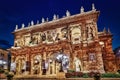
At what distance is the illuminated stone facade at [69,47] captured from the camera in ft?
96.4

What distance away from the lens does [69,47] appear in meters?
30.3

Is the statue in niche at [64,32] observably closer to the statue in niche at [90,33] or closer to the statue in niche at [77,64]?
the statue in niche at [90,33]

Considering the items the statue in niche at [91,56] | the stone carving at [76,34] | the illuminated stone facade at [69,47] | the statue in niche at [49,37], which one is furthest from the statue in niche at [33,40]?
the statue in niche at [91,56]

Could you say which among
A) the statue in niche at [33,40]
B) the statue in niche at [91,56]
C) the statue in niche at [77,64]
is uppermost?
the statue in niche at [33,40]

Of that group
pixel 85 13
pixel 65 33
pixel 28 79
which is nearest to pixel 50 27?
pixel 65 33

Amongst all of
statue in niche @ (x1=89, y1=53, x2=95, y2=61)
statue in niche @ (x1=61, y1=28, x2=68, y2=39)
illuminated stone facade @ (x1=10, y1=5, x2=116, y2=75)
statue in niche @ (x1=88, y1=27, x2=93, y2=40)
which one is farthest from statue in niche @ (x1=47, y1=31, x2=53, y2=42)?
statue in niche @ (x1=89, y1=53, x2=95, y2=61)

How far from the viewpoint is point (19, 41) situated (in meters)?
39.9

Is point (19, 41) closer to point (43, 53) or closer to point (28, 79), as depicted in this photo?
point (43, 53)

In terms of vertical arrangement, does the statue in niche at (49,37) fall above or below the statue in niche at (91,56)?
above

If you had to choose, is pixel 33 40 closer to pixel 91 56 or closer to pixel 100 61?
pixel 91 56

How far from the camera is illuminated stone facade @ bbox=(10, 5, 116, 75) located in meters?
29.4

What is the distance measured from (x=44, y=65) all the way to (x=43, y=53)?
2.70 m

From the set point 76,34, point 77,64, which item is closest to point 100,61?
point 77,64

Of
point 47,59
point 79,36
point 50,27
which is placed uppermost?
point 50,27
